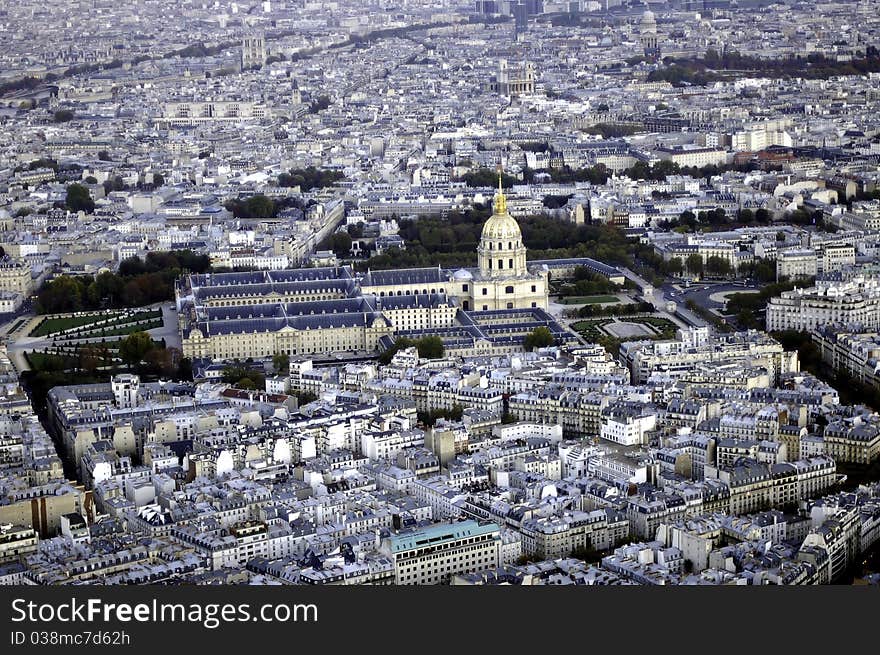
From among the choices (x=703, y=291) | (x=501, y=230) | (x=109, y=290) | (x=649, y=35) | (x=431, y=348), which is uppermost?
(x=649, y=35)

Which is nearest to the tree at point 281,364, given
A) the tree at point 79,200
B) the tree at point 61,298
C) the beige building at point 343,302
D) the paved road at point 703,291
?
the beige building at point 343,302

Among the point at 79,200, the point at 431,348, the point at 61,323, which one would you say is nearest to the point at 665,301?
the point at 431,348

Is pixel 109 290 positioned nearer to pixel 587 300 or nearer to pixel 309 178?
pixel 587 300

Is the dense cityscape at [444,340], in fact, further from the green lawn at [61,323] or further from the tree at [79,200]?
the tree at [79,200]

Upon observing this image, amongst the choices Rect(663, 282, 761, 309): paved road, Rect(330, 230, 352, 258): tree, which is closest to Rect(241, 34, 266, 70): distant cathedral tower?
Rect(330, 230, 352, 258): tree

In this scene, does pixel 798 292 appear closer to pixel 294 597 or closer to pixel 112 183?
pixel 294 597
